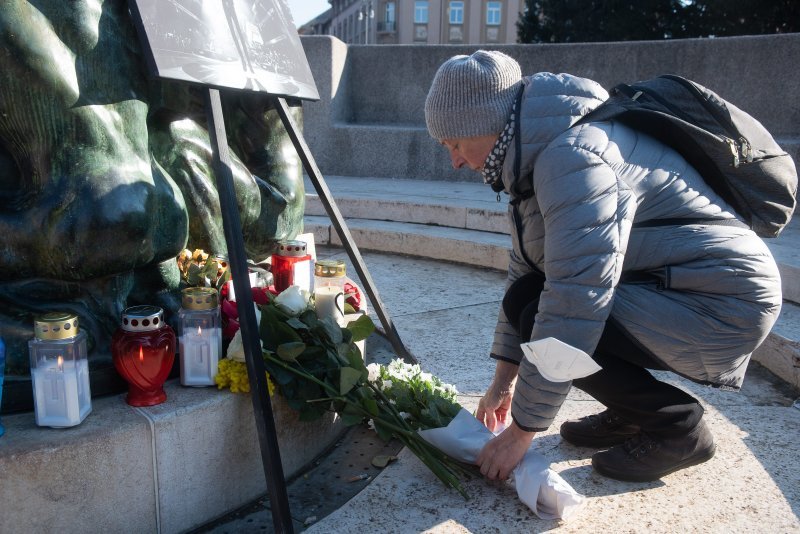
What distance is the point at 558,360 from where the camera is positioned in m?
1.73

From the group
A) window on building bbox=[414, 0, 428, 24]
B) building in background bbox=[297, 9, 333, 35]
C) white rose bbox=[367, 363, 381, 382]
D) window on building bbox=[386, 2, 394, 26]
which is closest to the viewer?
white rose bbox=[367, 363, 381, 382]

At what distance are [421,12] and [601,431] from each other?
5081 cm

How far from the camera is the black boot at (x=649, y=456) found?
2066 millimetres

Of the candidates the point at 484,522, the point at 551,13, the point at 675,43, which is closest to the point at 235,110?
the point at 484,522

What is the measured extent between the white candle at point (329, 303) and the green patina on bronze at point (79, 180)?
Answer: 45 cm

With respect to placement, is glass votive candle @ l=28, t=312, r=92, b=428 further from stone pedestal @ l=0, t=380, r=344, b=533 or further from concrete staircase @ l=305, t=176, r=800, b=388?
concrete staircase @ l=305, t=176, r=800, b=388

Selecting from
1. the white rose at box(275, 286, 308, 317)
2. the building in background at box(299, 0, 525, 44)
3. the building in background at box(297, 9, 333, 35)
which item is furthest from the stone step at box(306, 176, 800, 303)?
the building in background at box(297, 9, 333, 35)

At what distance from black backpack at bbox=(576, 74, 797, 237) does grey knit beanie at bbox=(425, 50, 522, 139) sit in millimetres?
211

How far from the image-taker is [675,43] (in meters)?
6.82

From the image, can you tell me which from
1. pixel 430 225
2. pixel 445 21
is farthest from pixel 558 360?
pixel 445 21

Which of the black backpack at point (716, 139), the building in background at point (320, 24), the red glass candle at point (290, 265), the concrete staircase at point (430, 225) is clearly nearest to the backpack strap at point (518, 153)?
the black backpack at point (716, 139)

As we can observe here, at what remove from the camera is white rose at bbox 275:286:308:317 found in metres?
2.14

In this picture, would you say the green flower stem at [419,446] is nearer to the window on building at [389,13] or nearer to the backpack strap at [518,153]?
the backpack strap at [518,153]

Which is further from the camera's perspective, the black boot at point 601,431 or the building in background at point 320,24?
the building in background at point 320,24
